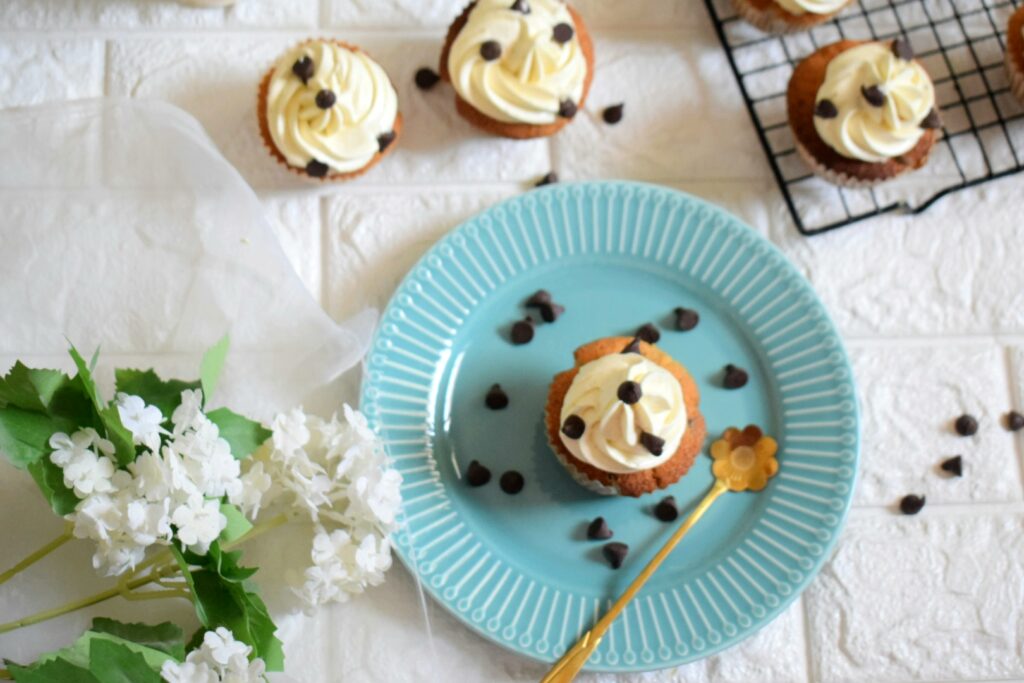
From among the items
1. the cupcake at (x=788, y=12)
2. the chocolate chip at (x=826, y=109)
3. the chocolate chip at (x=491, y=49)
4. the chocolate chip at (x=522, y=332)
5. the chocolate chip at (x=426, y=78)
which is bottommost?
the chocolate chip at (x=522, y=332)

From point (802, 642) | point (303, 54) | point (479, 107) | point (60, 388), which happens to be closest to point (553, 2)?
point (479, 107)

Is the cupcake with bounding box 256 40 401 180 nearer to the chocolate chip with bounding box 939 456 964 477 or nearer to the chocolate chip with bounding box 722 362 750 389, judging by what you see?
the chocolate chip with bounding box 722 362 750 389

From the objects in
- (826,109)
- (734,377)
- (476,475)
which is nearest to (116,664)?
(476,475)

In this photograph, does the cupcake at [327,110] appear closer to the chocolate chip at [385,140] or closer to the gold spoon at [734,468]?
the chocolate chip at [385,140]

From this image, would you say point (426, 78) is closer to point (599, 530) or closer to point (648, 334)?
point (648, 334)

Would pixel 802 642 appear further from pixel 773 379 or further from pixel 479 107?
pixel 479 107

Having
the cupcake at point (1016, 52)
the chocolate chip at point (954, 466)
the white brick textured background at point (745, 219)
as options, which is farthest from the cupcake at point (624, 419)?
the cupcake at point (1016, 52)
